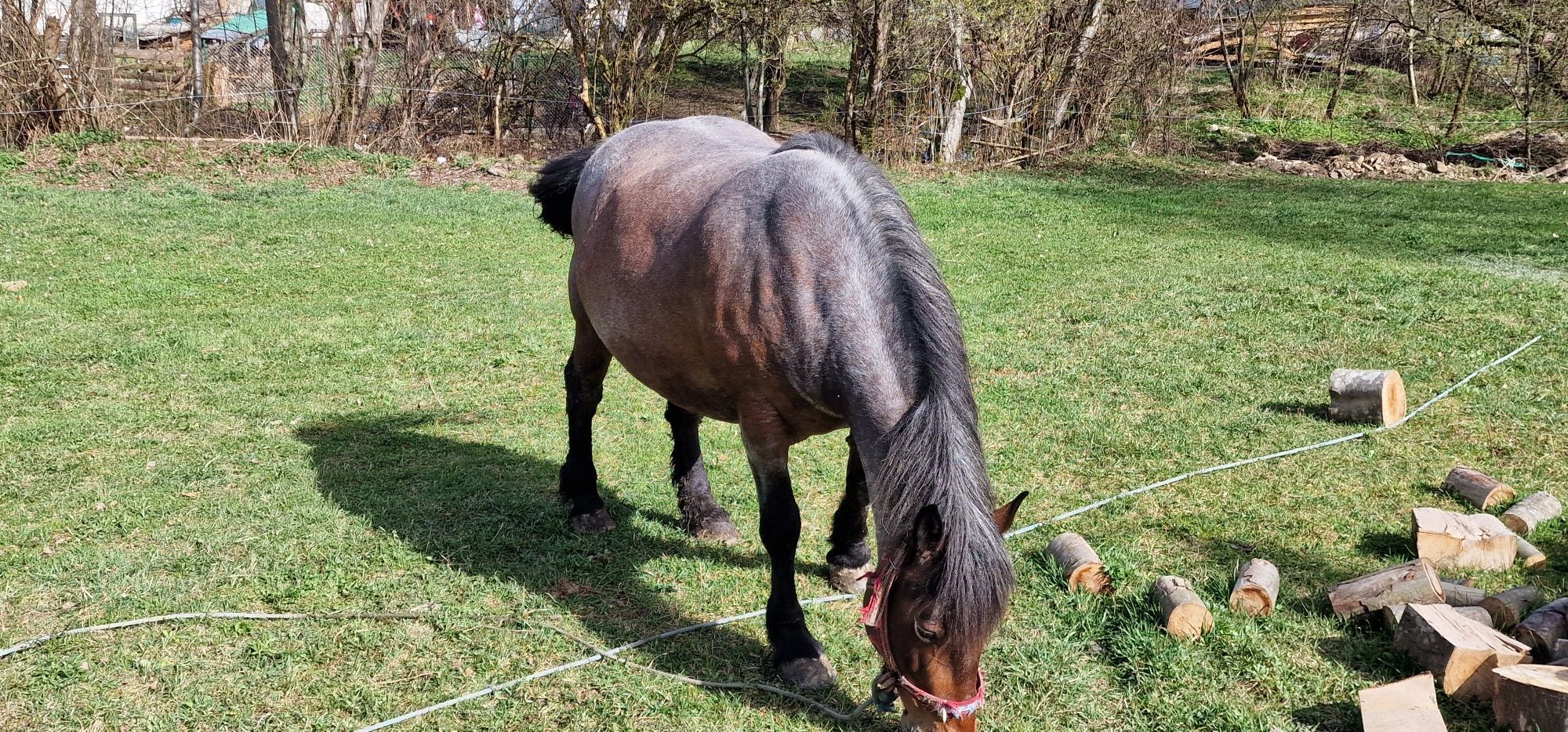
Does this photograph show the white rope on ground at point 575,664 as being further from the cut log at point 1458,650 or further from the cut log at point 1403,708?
the cut log at point 1458,650

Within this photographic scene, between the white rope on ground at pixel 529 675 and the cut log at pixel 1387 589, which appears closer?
the white rope on ground at pixel 529 675

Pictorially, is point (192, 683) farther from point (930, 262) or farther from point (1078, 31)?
point (1078, 31)

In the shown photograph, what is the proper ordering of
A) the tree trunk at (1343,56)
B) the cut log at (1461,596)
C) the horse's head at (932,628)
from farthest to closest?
the tree trunk at (1343,56), the cut log at (1461,596), the horse's head at (932,628)

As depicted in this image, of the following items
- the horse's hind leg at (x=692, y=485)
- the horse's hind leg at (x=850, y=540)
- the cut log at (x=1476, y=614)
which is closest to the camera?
the cut log at (x=1476, y=614)

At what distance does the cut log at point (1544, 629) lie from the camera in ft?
11.1

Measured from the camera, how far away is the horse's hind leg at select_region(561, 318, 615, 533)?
4.86m

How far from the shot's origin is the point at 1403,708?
9.86ft

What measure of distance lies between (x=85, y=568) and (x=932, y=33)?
1388 centimetres

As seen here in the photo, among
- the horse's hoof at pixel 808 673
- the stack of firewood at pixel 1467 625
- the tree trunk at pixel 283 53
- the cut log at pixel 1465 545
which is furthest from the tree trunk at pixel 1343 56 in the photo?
the horse's hoof at pixel 808 673

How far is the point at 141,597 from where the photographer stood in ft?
13.1

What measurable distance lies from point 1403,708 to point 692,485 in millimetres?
2894

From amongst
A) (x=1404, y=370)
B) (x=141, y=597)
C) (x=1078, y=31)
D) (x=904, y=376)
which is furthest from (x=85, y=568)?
(x=1078, y=31)

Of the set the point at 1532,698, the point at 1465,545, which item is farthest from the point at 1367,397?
the point at 1532,698

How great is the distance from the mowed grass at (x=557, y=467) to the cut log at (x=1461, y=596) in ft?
1.20
